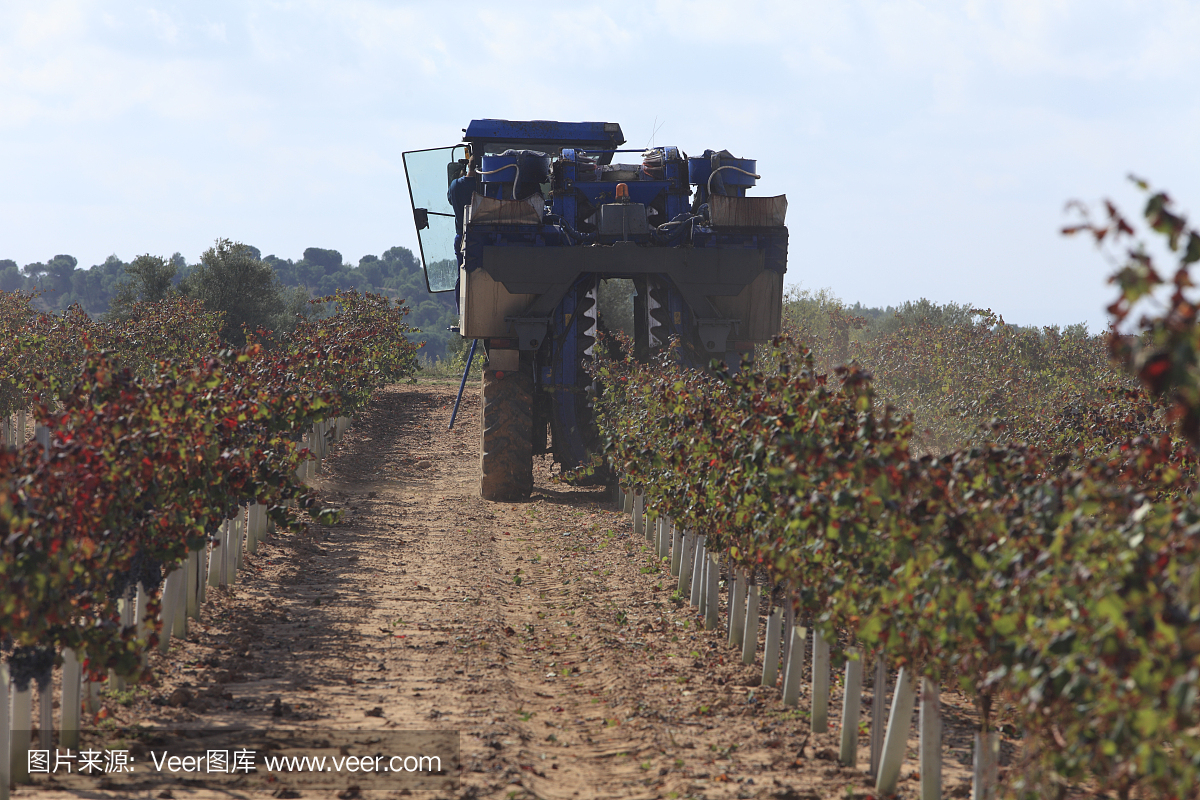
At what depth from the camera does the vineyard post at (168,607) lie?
7.64 metres

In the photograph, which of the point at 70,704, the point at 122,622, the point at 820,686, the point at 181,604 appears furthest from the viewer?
the point at 181,604

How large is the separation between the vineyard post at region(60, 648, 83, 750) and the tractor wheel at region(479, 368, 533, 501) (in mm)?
8677

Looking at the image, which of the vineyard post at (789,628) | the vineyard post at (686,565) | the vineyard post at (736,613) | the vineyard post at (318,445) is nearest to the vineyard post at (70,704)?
the vineyard post at (789,628)

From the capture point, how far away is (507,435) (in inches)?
583

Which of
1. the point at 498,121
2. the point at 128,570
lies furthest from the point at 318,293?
the point at 128,570

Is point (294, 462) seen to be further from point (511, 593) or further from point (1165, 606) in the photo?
point (1165, 606)

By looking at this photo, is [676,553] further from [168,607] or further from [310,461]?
[310,461]

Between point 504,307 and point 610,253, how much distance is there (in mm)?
1582

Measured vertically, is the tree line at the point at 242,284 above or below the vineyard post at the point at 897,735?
above

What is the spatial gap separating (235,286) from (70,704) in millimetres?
34281

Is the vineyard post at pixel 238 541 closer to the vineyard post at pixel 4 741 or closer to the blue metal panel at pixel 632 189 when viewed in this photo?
the vineyard post at pixel 4 741

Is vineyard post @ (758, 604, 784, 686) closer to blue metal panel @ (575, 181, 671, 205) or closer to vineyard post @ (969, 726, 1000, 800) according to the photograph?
vineyard post @ (969, 726, 1000, 800)

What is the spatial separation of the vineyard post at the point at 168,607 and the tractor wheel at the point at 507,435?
6733 mm

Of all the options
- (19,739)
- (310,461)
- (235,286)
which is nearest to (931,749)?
(19,739)
